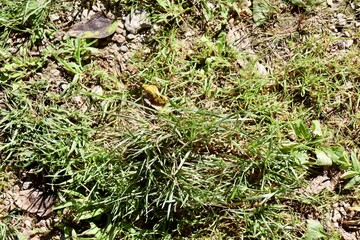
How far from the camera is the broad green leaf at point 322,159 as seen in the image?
3271 millimetres

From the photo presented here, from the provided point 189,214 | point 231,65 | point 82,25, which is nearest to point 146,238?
point 189,214

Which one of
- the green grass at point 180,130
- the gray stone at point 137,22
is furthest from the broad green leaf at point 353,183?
the gray stone at point 137,22

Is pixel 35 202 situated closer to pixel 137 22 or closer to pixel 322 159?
pixel 137 22

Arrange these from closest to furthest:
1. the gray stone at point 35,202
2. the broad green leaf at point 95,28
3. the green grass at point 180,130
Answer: the green grass at point 180,130 < the gray stone at point 35,202 < the broad green leaf at point 95,28

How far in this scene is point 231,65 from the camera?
345 cm

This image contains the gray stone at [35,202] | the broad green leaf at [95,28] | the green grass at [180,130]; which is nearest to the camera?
the green grass at [180,130]

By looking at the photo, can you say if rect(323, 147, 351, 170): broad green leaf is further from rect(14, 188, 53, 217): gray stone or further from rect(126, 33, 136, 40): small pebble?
rect(14, 188, 53, 217): gray stone

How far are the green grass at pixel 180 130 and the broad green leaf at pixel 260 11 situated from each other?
15cm

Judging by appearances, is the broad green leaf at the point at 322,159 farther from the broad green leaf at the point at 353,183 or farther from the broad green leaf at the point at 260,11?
the broad green leaf at the point at 260,11

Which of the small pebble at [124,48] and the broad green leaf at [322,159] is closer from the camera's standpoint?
the broad green leaf at [322,159]

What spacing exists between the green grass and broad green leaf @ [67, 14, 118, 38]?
0.09m

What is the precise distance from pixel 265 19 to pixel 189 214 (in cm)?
131

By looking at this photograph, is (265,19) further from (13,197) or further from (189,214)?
(13,197)

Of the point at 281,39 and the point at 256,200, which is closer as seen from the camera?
the point at 256,200
